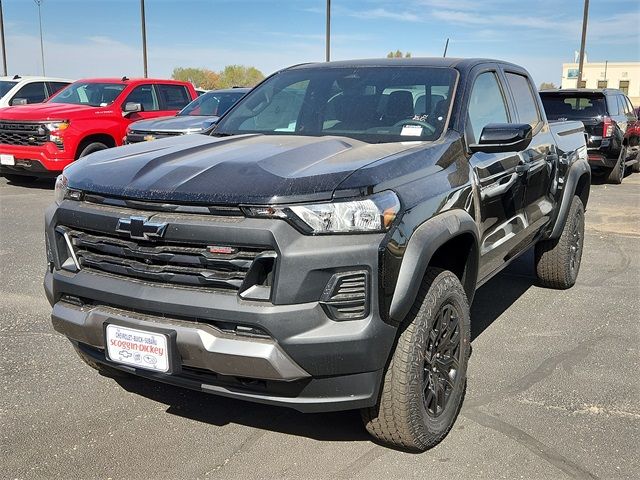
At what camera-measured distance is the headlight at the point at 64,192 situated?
9.30 feet

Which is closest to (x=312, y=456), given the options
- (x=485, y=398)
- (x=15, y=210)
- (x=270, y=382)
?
(x=270, y=382)

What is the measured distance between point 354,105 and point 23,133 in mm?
8067

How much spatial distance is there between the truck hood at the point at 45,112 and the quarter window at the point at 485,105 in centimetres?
786

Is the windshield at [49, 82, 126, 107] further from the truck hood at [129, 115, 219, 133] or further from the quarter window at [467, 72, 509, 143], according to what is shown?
the quarter window at [467, 72, 509, 143]

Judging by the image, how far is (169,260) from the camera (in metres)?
2.51

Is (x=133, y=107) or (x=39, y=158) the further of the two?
(x=133, y=107)

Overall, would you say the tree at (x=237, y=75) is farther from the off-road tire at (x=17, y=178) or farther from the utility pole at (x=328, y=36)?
the off-road tire at (x=17, y=178)

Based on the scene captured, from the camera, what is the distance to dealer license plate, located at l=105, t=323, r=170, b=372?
8.12 ft

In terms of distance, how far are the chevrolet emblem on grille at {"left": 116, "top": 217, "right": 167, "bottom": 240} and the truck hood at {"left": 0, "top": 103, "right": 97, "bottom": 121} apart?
824 centimetres

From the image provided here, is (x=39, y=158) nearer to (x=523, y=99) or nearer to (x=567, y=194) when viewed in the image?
(x=523, y=99)

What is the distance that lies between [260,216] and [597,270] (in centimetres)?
481

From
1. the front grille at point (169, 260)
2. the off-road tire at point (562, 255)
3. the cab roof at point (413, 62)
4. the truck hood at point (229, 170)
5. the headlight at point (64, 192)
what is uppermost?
the cab roof at point (413, 62)

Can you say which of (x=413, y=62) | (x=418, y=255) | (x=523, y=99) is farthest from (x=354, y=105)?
(x=523, y=99)

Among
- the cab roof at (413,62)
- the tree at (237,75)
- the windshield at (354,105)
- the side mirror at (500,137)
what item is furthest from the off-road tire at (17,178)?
the tree at (237,75)
